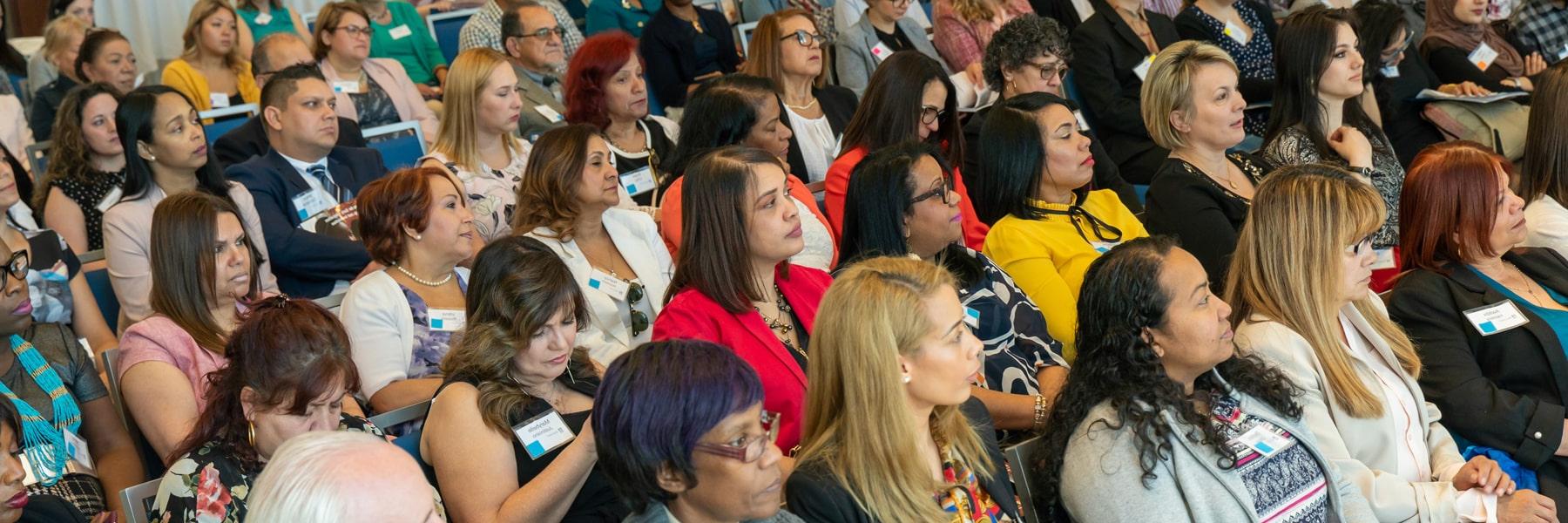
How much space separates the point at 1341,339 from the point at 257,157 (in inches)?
129

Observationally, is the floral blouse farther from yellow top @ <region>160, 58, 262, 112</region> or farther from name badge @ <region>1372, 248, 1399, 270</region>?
yellow top @ <region>160, 58, 262, 112</region>

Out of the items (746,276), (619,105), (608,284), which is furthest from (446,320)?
(619,105)

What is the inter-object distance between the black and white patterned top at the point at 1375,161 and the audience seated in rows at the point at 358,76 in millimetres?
3208

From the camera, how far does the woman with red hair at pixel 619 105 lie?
4961 millimetres

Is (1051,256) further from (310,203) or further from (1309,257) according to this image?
(310,203)

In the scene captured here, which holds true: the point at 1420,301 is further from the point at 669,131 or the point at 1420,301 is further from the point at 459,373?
the point at 669,131

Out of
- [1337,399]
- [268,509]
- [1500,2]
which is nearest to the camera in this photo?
[268,509]

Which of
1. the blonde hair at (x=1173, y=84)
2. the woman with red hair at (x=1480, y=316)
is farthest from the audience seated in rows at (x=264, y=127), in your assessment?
the woman with red hair at (x=1480, y=316)

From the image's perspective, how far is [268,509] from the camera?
1.76 m

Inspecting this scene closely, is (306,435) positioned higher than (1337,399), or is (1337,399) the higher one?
(306,435)

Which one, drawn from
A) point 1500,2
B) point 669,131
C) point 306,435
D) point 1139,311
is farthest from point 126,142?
point 1500,2

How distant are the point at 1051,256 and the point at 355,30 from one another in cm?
337

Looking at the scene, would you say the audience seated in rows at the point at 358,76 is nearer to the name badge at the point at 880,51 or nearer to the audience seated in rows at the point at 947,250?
the name badge at the point at 880,51

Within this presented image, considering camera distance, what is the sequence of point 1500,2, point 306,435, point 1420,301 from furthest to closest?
point 1500,2, point 1420,301, point 306,435
